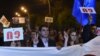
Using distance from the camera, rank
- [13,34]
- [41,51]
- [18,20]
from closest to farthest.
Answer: [41,51]
[13,34]
[18,20]

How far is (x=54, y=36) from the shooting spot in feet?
37.5

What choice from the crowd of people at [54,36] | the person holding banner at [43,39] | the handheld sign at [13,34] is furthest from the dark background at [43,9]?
the handheld sign at [13,34]

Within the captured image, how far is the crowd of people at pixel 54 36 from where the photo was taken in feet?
34.9

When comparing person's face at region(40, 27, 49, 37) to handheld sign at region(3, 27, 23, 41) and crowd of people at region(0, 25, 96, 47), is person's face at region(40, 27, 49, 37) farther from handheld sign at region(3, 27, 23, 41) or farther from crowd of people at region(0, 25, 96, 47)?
handheld sign at region(3, 27, 23, 41)

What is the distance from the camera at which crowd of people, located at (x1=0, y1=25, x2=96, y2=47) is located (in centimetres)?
1063

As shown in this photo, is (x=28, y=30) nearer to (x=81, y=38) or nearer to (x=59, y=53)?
(x=81, y=38)

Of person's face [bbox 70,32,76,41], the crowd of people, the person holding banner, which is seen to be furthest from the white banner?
person's face [bbox 70,32,76,41]

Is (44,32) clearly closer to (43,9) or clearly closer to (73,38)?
(73,38)

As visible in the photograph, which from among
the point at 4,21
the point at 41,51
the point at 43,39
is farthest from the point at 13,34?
the point at 4,21

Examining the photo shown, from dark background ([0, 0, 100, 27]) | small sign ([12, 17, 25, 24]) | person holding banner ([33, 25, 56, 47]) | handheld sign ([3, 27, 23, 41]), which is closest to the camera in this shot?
handheld sign ([3, 27, 23, 41])

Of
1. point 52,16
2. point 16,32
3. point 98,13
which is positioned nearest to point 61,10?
point 52,16

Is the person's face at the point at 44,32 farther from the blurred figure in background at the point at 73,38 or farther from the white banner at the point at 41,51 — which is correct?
the white banner at the point at 41,51

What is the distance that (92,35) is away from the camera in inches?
436

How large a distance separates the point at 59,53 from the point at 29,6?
3.10 m
